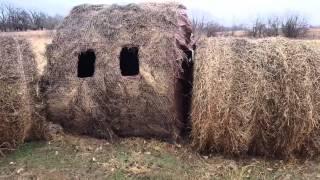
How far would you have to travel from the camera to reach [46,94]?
9.32 m

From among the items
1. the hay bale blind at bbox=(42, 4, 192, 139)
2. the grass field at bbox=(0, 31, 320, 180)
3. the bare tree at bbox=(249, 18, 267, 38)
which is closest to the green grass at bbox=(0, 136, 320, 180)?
the grass field at bbox=(0, 31, 320, 180)

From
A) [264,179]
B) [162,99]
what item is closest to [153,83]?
[162,99]

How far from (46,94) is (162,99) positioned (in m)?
2.14

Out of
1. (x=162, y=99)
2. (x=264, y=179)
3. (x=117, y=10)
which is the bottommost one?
(x=264, y=179)

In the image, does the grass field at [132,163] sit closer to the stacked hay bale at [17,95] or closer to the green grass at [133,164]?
the green grass at [133,164]

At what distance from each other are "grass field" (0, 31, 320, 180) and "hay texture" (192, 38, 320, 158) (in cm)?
29

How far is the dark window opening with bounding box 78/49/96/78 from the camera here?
9.77 m

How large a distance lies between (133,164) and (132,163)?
4cm

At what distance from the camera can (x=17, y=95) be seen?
832 centimetres

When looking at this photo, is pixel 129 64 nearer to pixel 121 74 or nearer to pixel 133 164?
pixel 121 74

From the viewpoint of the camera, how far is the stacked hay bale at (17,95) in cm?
827

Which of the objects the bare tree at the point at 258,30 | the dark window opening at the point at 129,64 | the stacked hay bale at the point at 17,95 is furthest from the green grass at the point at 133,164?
the bare tree at the point at 258,30

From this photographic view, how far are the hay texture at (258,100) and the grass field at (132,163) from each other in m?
0.29

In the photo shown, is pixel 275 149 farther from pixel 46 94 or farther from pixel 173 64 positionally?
pixel 46 94
